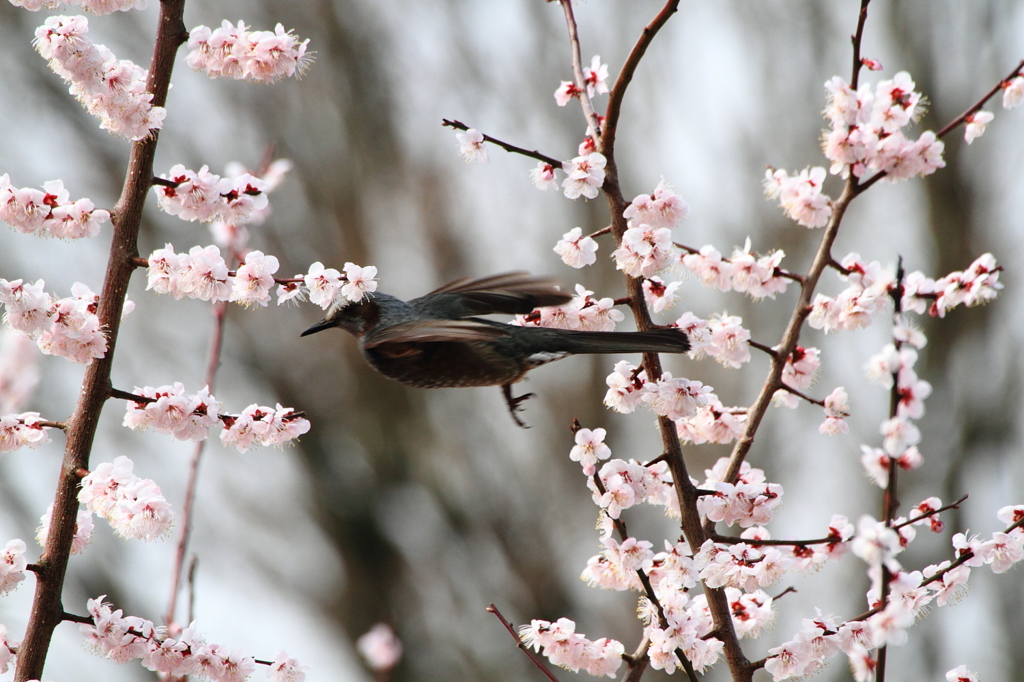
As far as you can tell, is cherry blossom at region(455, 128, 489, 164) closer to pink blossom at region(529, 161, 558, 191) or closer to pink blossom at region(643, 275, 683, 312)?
pink blossom at region(529, 161, 558, 191)

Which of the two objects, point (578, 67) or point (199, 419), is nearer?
point (199, 419)

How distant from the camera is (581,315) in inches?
91.8

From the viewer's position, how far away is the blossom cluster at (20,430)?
5.89 feet

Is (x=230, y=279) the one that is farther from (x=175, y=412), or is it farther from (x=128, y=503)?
(x=128, y=503)

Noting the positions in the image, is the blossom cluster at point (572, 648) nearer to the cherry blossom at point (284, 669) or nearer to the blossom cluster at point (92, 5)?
the cherry blossom at point (284, 669)

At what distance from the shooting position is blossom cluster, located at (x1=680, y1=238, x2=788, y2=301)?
229 cm

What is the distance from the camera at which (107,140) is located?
352 inches

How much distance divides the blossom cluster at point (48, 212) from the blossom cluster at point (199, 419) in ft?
1.18

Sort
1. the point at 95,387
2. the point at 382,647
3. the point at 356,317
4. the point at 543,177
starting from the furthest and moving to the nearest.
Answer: the point at 382,647
the point at 356,317
the point at 543,177
the point at 95,387

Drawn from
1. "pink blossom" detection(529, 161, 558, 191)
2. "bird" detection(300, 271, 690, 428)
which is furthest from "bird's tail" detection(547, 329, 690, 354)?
"pink blossom" detection(529, 161, 558, 191)

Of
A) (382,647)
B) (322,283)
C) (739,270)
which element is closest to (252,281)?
(322,283)

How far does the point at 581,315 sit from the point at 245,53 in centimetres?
102

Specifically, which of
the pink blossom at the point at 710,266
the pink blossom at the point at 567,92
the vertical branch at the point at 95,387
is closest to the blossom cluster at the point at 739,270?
the pink blossom at the point at 710,266

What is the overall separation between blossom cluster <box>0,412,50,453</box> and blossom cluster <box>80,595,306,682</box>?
342 millimetres
